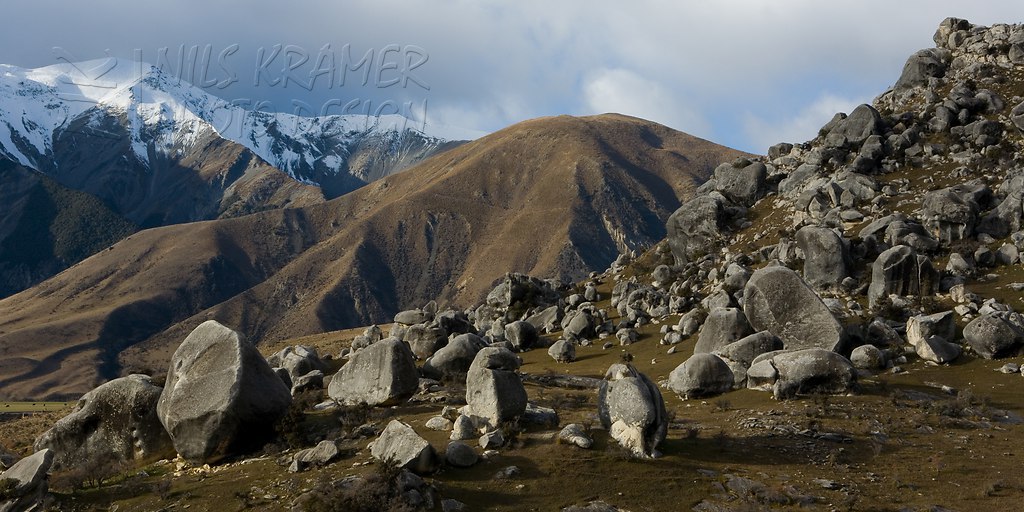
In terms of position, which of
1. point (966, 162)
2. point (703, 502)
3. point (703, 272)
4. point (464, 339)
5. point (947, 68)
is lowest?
point (703, 502)

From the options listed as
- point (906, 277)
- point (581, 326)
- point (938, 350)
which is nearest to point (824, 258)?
point (906, 277)

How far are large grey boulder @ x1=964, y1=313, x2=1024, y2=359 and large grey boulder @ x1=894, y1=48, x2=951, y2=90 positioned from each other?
6588cm

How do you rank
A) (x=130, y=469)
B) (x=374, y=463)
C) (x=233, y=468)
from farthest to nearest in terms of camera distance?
(x=130, y=469), (x=233, y=468), (x=374, y=463)

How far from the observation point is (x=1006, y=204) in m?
69.1

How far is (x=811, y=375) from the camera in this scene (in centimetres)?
4147

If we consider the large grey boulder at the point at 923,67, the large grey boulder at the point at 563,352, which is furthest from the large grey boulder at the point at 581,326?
the large grey boulder at the point at 923,67

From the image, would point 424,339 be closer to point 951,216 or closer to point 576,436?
point 576,436

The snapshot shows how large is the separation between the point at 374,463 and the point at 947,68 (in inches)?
4255

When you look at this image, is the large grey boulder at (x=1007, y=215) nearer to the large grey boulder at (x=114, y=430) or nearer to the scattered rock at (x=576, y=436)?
the scattered rock at (x=576, y=436)

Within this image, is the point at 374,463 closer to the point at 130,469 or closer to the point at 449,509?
the point at 449,509

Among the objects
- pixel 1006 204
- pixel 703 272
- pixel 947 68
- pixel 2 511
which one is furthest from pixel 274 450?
pixel 947 68

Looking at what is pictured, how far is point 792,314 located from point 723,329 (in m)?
5.27

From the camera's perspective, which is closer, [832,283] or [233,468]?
[233,468]

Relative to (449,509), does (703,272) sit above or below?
above
